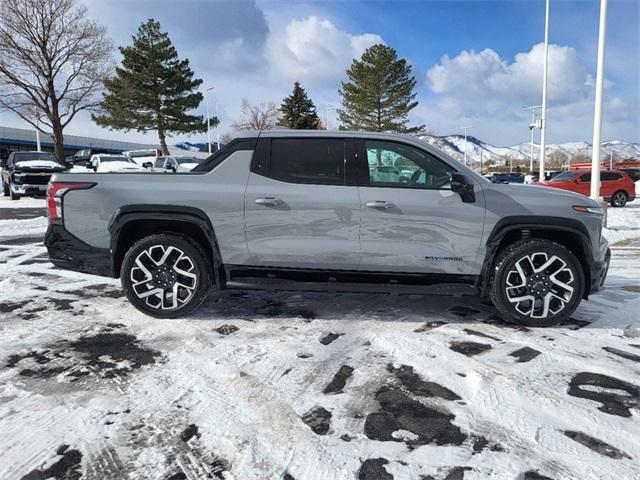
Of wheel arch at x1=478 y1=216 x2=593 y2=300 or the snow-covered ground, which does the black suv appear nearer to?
the snow-covered ground

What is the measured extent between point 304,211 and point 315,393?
163 cm

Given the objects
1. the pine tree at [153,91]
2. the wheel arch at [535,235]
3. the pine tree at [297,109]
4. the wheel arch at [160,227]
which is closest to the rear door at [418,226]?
the wheel arch at [535,235]

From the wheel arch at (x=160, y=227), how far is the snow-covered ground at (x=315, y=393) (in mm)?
579

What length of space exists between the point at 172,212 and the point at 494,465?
3.10m

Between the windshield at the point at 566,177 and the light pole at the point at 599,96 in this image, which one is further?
the windshield at the point at 566,177

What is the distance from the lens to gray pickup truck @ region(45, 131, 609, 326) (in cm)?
391

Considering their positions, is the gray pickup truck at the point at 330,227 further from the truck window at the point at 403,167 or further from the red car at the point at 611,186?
the red car at the point at 611,186

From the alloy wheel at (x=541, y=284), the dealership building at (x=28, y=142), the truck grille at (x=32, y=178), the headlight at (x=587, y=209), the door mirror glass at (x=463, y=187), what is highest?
the dealership building at (x=28, y=142)

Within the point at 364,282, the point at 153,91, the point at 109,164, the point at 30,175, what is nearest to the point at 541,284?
the point at 364,282

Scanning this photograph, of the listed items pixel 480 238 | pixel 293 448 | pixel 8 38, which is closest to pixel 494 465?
pixel 293 448

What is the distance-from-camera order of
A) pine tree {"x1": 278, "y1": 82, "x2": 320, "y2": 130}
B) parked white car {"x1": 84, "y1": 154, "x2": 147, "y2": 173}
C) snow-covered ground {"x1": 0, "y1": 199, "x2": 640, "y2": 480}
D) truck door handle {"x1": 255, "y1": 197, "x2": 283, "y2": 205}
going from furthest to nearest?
pine tree {"x1": 278, "y1": 82, "x2": 320, "y2": 130}, parked white car {"x1": 84, "y1": 154, "x2": 147, "y2": 173}, truck door handle {"x1": 255, "y1": 197, "x2": 283, "y2": 205}, snow-covered ground {"x1": 0, "y1": 199, "x2": 640, "y2": 480}

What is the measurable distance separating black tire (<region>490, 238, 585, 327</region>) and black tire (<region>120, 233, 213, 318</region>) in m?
2.60

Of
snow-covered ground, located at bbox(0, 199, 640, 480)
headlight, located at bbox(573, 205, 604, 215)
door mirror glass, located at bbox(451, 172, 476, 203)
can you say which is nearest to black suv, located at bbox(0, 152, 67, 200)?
snow-covered ground, located at bbox(0, 199, 640, 480)

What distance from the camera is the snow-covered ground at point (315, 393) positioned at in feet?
7.13
